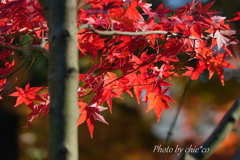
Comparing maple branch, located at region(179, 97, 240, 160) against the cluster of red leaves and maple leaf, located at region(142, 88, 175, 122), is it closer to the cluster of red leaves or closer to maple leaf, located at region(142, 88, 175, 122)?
the cluster of red leaves

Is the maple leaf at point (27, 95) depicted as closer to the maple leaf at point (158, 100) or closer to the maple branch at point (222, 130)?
the maple leaf at point (158, 100)

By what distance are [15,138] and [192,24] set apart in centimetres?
251

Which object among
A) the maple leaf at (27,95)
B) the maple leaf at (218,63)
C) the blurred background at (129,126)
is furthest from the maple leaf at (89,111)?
the blurred background at (129,126)

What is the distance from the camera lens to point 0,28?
985mm

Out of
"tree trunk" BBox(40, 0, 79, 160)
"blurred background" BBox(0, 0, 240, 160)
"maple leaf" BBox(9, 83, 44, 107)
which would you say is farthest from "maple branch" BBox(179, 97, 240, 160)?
"blurred background" BBox(0, 0, 240, 160)

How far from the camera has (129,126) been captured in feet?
9.93

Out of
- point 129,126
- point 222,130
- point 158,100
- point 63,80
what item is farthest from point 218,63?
point 129,126

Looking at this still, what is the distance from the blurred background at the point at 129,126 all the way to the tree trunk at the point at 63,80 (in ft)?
7.32

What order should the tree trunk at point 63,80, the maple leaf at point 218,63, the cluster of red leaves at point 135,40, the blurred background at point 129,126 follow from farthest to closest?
the blurred background at point 129,126 → the maple leaf at point 218,63 → the cluster of red leaves at point 135,40 → the tree trunk at point 63,80

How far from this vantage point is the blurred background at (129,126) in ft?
9.65

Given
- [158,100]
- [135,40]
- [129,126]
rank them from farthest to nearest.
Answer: [129,126] → [158,100] → [135,40]

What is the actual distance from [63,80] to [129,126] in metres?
2.43

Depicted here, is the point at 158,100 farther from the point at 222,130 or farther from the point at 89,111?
the point at 222,130

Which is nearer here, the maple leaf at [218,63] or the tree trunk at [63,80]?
the tree trunk at [63,80]
